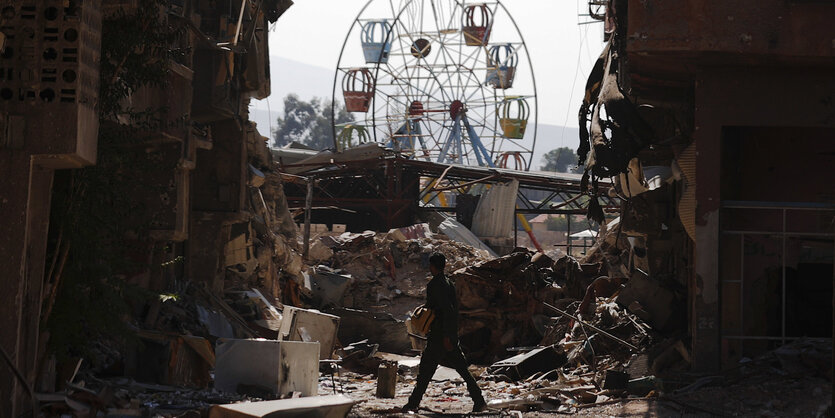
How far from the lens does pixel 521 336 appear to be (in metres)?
18.7

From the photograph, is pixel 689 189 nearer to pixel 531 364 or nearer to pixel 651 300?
pixel 651 300

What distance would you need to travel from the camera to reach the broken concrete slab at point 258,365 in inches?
430

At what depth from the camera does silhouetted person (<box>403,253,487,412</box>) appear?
433 inches

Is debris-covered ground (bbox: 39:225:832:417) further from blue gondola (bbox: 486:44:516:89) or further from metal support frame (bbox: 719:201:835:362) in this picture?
blue gondola (bbox: 486:44:516:89)

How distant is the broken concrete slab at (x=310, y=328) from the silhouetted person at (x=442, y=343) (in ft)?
14.3

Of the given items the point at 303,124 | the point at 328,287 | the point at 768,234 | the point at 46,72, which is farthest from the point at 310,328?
the point at 303,124

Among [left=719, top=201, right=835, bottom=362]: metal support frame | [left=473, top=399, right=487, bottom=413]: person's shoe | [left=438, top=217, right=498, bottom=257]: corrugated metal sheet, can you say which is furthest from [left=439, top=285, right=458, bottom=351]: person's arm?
[left=438, top=217, right=498, bottom=257]: corrugated metal sheet

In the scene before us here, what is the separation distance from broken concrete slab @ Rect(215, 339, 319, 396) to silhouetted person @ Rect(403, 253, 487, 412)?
50.3 inches

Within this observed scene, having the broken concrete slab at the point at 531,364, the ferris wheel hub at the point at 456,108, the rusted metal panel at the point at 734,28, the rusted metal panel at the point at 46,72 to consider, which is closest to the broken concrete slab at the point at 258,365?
the rusted metal panel at the point at 46,72

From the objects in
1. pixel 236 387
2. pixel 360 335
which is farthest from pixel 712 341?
pixel 360 335

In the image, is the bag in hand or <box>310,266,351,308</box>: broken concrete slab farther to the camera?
<box>310,266,351,308</box>: broken concrete slab

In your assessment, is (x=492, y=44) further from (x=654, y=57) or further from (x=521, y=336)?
(x=654, y=57)

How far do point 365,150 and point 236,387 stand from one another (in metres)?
→ 26.7

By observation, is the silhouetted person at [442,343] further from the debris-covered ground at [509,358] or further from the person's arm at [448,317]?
the debris-covered ground at [509,358]
